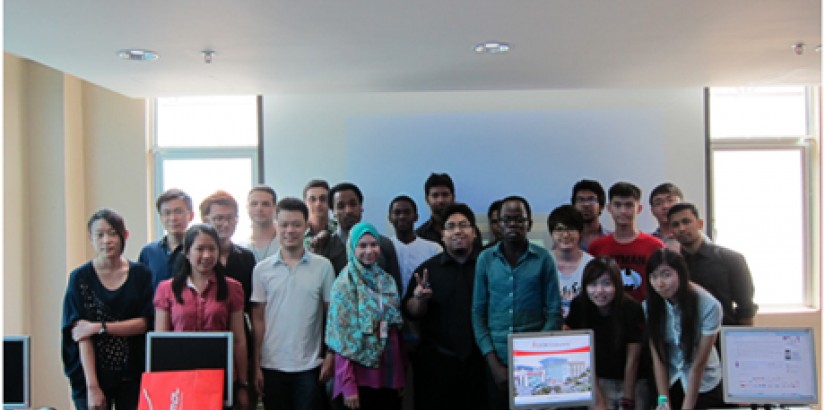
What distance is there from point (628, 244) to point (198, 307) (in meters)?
2.44

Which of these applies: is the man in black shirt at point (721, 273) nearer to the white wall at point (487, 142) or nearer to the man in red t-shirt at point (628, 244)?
the man in red t-shirt at point (628, 244)

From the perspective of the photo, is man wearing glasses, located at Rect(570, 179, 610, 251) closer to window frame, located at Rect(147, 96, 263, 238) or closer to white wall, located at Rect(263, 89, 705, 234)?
white wall, located at Rect(263, 89, 705, 234)

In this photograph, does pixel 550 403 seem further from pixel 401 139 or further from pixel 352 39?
pixel 401 139

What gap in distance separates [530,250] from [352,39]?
1.50 meters

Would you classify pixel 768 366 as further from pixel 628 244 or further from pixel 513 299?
pixel 628 244

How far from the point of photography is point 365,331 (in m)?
2.95

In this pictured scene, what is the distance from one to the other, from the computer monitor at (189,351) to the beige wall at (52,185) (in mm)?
3059

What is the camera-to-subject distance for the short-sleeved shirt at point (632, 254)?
3.42m

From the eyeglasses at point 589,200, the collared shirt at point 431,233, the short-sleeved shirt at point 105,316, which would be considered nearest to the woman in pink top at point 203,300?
the short-sleeved shirt at point 105,316

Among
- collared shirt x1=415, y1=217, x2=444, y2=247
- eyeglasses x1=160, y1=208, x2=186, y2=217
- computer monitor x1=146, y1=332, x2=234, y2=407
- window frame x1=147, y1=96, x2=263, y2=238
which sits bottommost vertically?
computer monitor x1=146, y1=332, x2=234, y2=407

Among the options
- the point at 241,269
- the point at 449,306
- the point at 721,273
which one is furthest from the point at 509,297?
the point at 241,269

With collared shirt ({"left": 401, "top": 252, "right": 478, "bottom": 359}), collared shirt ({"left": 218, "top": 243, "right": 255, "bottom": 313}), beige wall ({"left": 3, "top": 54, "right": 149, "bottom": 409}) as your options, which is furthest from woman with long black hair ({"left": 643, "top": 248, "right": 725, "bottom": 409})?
beige wall ({"left": 3, "top": 54, "right": 149, "bottom": 409})

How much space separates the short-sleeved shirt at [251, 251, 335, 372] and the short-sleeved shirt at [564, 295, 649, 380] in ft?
4.29

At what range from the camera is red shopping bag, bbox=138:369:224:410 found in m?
2.30
